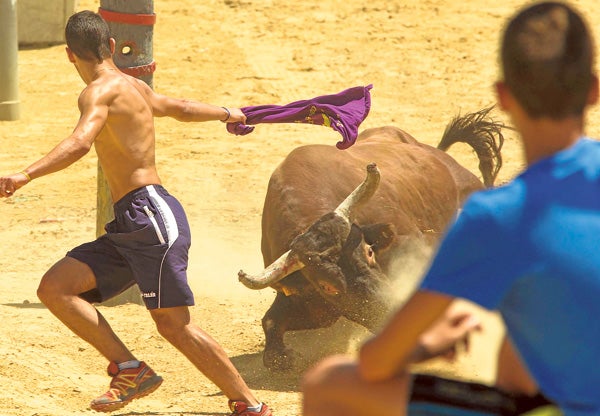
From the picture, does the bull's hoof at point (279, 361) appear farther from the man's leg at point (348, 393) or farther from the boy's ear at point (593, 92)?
the boy's ear at point (593, 92)

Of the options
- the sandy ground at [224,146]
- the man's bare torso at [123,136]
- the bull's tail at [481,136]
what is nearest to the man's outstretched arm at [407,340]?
the sandy ground at [224,146]

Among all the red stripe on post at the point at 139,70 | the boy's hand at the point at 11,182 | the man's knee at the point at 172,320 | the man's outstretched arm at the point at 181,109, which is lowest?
the man's knee at the point at 172,320

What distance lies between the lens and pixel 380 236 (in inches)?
278

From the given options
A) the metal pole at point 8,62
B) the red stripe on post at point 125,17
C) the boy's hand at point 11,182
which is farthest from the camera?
the metal pole at point 8,62

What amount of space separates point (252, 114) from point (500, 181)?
562 centimetres

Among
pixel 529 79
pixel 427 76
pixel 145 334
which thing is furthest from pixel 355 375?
pixel 427 76

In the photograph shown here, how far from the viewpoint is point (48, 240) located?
9633mm

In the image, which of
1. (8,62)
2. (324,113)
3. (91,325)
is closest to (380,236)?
(324,113)

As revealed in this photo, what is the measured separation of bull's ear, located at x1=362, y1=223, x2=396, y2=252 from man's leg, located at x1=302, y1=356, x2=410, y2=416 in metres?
4.05

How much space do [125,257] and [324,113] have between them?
169 cm

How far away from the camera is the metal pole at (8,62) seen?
12.7 m

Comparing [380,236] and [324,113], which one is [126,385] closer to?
[324,113]

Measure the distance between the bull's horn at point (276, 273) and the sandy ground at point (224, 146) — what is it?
60cm

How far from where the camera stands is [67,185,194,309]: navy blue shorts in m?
5.24
